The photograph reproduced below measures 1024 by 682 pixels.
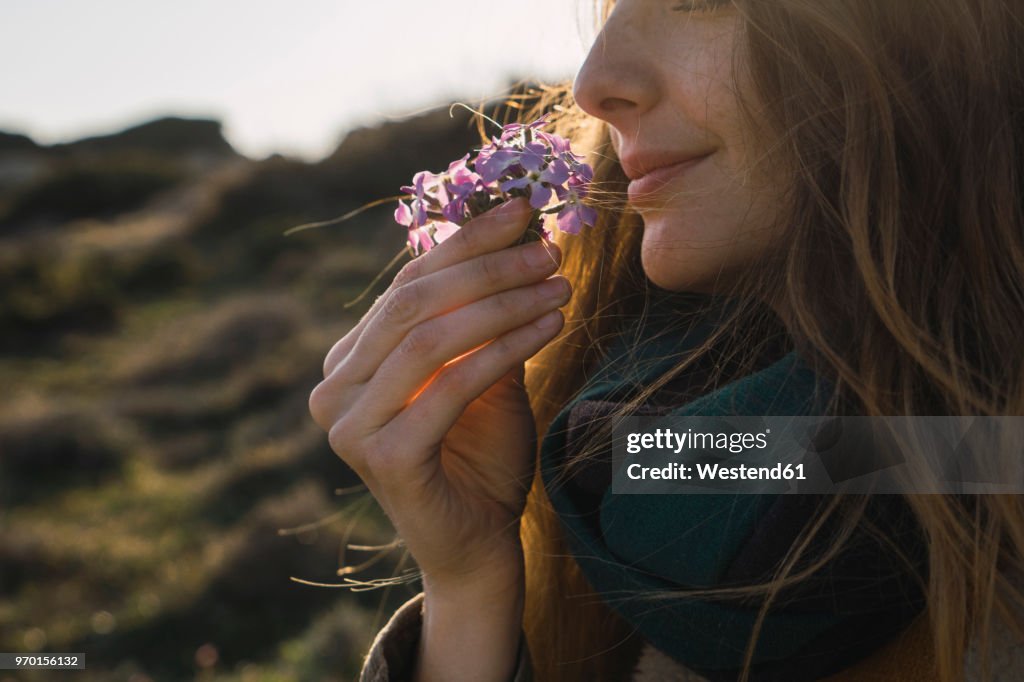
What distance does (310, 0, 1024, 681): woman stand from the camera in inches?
50.8

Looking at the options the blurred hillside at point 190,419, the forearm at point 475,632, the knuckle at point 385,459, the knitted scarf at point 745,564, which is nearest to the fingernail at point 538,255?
the knitted scarf at point 745,564

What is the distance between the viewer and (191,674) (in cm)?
579

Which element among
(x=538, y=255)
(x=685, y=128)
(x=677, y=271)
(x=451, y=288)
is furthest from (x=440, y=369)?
(x=685, y=128)

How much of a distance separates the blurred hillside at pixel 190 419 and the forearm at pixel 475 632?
18.6 inches

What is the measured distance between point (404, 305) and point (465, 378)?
6.6 inches

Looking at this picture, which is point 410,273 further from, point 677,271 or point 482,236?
point 677,271

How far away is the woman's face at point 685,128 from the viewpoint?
4.77 ft

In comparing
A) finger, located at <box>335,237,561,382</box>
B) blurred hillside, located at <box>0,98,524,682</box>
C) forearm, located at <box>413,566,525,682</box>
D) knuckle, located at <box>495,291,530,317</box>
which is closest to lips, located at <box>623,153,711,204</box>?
finger, located at <box>335,237,561,382</box>

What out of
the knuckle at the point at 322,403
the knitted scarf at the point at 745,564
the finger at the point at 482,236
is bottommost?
the knitted scarf at the point at 745,564

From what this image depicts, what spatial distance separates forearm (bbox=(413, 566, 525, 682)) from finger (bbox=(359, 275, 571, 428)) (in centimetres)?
44

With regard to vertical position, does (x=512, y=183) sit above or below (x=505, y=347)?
above

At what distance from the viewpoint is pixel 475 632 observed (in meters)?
1.66

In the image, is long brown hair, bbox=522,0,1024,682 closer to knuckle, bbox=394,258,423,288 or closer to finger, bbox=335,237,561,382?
finger, bbox=335,237,561,382

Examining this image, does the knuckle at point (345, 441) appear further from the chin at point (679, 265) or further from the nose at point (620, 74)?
the nose at point (620, 74)
